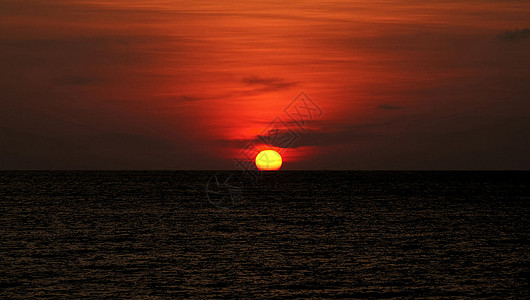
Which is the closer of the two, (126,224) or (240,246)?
(240,246)

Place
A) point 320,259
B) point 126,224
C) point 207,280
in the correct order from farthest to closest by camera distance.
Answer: point 126,224 < point 320,259 < point 207,280

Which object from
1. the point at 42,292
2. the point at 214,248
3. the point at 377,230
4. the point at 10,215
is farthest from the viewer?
the point at 10,215

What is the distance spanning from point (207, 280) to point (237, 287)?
9.10ft

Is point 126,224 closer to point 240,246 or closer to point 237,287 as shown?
point 240,246

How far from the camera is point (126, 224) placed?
8088 cm

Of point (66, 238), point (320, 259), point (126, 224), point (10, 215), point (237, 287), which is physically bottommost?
point (237, 287)

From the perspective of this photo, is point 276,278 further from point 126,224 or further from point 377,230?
point 126,224

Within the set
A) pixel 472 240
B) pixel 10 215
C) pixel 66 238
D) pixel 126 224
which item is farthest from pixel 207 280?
pixel 10 215

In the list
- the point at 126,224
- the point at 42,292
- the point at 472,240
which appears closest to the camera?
the point at 42,292

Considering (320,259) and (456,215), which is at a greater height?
(456,215)

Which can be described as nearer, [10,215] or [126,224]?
[126,224]

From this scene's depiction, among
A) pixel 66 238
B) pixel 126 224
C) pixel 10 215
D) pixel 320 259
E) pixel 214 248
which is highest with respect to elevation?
pixel 10 215

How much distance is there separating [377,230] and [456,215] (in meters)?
27.6

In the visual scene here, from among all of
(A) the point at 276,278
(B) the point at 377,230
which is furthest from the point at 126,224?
(A) the point at 276,278
